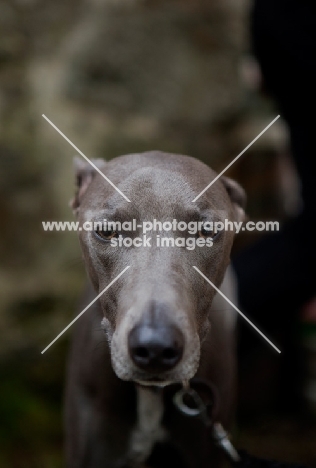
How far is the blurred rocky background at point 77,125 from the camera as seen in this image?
14.6 ft

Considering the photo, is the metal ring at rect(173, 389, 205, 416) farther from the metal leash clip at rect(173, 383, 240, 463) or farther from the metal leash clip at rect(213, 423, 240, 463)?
the metal leash clip at rect(213, 423, 240, 463)

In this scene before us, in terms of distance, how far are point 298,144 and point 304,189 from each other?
0.34 metres

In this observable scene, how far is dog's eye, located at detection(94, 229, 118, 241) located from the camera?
2.26m

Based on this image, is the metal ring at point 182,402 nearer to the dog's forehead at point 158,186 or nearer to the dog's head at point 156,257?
the dog's head at point 156,257

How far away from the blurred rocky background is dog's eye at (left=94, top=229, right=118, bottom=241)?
1970 mm

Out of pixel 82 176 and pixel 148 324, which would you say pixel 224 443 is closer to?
pixel 148 324

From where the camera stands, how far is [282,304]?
4.49 m

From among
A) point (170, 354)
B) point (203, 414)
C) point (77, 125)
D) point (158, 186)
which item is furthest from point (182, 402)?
point (77, 125)

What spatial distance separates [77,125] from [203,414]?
265cm

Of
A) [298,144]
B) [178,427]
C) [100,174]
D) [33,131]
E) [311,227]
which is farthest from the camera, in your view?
[33,131]

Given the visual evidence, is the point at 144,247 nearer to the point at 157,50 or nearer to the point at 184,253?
the point at 184,253

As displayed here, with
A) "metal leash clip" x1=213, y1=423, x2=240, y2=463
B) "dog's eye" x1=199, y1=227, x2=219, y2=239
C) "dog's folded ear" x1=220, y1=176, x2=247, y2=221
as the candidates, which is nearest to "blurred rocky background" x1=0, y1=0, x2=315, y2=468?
"dog's folded ear" x1=220, y1=176, x2=247, y2=221

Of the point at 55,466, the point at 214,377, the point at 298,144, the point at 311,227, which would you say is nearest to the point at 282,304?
the point at 311,227

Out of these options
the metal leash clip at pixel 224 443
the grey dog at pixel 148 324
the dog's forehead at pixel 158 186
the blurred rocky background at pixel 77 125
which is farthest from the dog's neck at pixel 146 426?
the blurred rocky background at pixel 77 125
